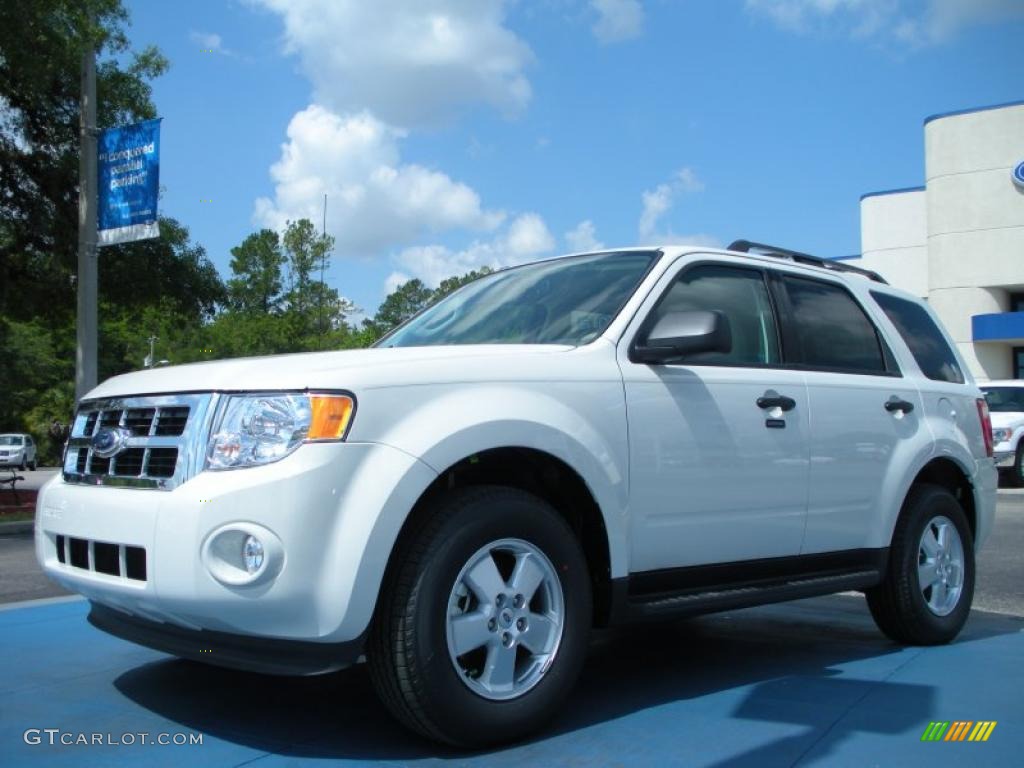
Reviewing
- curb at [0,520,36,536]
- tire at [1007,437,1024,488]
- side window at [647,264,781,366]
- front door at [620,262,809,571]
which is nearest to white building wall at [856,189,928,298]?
tire at [1007,437,1024,488]

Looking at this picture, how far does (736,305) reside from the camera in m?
4.72

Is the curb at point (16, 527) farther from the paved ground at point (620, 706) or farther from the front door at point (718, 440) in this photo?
the front door at point (718, 440)

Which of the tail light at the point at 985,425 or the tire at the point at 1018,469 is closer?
the tail light at the point at 985,425

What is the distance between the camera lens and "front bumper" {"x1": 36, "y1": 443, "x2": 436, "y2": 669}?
311 cm

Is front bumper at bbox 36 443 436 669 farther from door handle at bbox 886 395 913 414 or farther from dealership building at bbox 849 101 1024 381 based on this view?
dealership building at bbox 849 101 1024 381

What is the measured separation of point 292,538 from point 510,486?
86cm

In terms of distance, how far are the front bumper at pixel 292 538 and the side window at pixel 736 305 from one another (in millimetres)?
1653

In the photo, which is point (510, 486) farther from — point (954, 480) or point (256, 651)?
point (954, 480)

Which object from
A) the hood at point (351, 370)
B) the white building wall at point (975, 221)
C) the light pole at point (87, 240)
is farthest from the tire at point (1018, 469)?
the white building wall at point (975, 221)

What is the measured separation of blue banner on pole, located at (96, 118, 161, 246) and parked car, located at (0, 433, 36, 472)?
2958cm

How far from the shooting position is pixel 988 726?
12.4 ft

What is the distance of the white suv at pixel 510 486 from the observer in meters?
3.18

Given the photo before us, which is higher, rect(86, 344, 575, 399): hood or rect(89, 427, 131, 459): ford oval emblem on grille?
rect(86, 344, 575, 399): hood

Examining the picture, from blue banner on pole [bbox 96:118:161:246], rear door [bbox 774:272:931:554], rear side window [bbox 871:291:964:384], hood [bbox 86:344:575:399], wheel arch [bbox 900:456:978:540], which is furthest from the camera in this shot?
blue banner on pole [bbox 96:118:161:246]
